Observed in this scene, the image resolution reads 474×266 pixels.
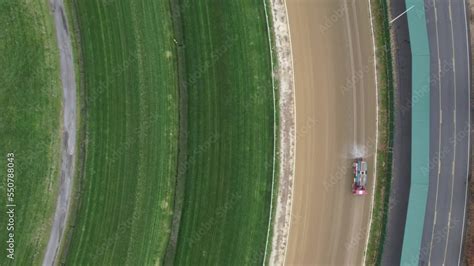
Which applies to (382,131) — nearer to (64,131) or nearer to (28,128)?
(64,131)

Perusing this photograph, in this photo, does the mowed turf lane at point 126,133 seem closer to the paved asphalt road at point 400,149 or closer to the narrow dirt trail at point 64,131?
the narrow dirt trail at point 64,131

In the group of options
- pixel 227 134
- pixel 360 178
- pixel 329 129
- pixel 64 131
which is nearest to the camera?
pixel 64 131

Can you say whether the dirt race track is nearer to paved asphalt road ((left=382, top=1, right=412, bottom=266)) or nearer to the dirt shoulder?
the dirt shoulder

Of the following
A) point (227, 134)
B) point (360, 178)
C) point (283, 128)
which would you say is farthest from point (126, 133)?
point (360, 178)

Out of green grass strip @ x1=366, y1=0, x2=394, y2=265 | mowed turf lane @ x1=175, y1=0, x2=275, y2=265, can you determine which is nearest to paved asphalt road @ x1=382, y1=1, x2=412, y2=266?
green grass strip @ x1=366, y1=0, x2=394, y2=265

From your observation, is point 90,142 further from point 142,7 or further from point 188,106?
point 142,7

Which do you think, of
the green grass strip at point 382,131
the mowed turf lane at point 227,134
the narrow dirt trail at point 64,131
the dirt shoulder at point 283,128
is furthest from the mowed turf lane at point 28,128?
the green grass strip at point 382,131
